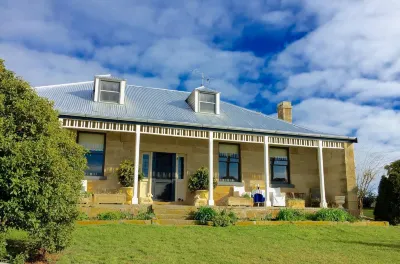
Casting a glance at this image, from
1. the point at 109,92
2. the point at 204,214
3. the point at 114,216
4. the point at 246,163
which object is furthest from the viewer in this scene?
the point at 246,163

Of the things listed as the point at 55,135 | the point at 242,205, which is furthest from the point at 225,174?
the point at 55,135

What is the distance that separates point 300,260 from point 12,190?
227 inches

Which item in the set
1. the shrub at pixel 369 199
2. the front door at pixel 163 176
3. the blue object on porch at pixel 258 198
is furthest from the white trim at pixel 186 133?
the shrub at pixel 369 199

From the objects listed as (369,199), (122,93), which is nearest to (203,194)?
(122,93)

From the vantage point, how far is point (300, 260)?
319 inches

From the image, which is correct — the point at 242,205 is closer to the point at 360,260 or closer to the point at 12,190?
the point at 360,260

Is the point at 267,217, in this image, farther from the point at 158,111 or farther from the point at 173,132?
the point at 158,111

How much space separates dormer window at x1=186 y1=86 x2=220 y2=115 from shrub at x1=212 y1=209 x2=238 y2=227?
6.15 metres

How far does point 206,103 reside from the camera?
17.8 m

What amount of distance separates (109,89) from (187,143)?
13.3 feet

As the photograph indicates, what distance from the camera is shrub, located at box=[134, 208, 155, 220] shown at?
39.7 feet

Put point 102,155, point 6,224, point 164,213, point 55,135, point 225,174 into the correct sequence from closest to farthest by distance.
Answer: point 6,224 → point 55,135 → point 164,213 → point 102,155 → point 225,174

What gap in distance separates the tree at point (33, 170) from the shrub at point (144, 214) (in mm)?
4934

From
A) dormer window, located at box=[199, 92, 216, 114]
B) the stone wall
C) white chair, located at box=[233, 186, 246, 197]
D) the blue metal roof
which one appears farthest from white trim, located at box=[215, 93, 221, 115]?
white chair, located at box=[233, 186, 246, 197]
